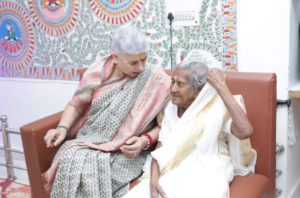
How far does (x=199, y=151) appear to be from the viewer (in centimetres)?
167

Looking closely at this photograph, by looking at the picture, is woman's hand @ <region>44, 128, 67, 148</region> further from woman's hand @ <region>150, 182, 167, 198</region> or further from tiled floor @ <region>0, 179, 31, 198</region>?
tiled floor @ <region>0, 179, 31, 198</region>

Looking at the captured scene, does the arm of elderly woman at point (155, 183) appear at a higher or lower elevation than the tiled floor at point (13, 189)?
higher

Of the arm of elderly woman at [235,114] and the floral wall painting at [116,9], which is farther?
the floral wall painting at [116,9]

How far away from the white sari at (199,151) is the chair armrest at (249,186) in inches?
1.9

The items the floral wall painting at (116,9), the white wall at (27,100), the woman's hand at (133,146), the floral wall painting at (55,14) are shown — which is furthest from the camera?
the white wall at (27,100)

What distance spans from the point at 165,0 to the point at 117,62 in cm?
59

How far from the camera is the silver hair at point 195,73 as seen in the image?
1.70 m

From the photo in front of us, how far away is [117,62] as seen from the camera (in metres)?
1.96

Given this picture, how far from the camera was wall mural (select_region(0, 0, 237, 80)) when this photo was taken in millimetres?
2168

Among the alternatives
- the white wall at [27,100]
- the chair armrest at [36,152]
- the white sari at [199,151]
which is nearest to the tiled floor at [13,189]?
the white wall at [27,100]

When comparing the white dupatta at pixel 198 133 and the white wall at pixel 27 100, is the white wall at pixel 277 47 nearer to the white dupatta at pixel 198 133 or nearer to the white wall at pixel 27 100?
the white dupatta at pixel 198 133

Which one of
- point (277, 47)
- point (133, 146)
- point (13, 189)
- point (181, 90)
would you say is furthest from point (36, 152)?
point (277, 47)

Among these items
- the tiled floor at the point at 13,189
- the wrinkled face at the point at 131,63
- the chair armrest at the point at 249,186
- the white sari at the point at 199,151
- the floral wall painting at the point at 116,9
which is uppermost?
the floral wall painting at the point at 116,9

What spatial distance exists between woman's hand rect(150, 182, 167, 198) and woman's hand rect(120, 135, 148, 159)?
212mm
